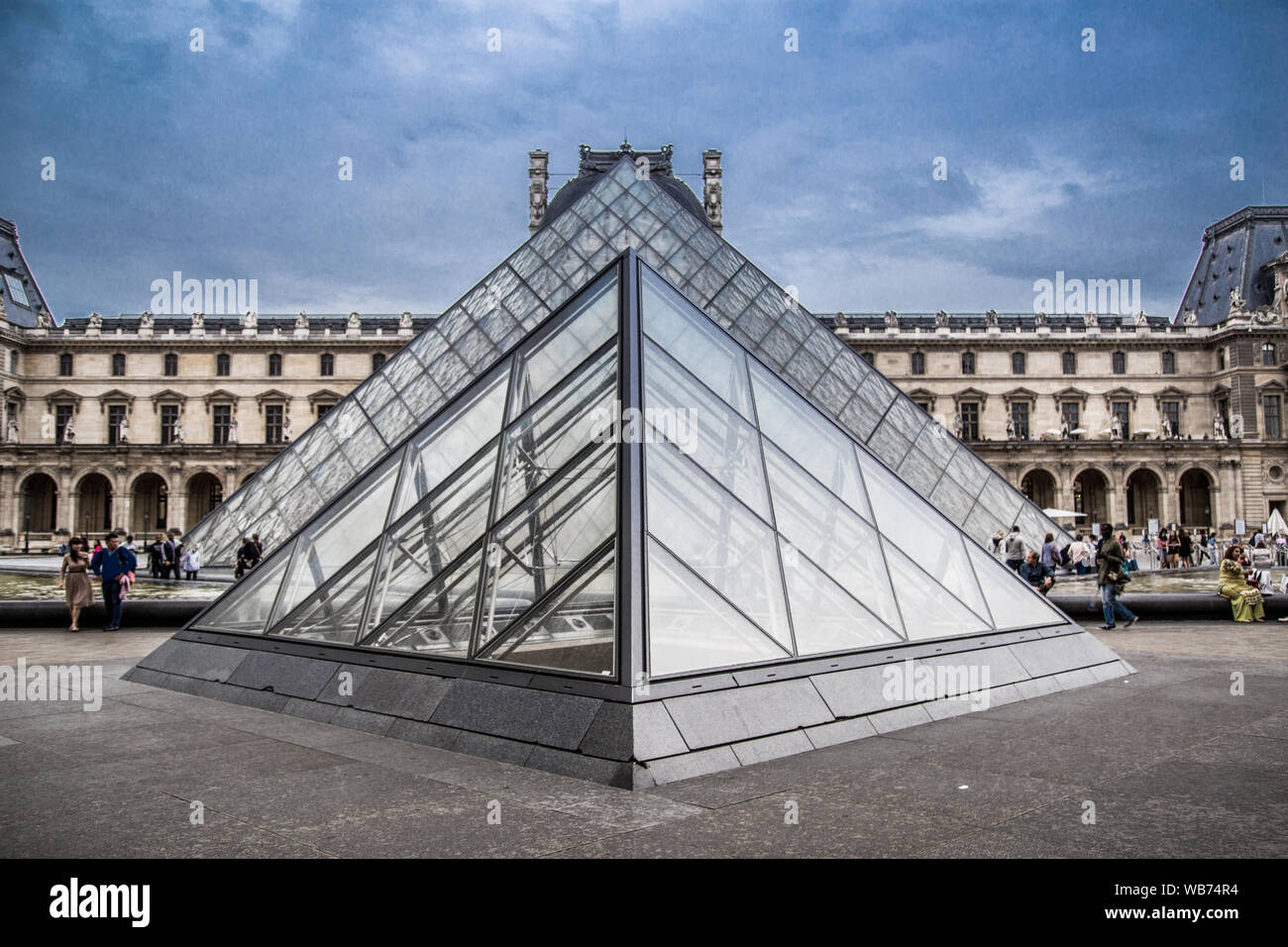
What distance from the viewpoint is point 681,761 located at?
4.02m

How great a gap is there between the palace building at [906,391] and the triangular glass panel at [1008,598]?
46.3 m

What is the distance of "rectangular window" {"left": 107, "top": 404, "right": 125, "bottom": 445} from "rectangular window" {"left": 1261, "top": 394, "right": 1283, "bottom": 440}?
65.0 meters

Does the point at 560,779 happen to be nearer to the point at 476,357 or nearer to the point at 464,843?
the point at 464,843

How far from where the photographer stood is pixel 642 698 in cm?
414

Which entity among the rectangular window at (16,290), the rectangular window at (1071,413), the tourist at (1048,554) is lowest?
the tourist at (1048,554)

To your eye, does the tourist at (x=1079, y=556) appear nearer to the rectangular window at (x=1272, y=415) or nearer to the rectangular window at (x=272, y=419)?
the rectangular window at (x=1272, y=415)

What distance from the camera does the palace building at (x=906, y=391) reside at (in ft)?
170

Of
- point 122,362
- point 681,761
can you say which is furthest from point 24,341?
point 681,761

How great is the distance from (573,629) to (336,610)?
7.35 ft

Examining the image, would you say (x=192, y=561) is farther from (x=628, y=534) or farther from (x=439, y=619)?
(x=628, y=534)

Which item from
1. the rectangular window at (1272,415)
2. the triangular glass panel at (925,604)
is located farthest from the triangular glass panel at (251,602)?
the rectangular window at (1272,415)

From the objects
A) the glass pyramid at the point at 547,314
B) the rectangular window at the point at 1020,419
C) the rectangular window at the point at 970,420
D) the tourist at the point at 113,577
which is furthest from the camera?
the rectangular window at the point at 970,420

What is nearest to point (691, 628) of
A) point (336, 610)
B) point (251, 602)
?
point (336, 610)
